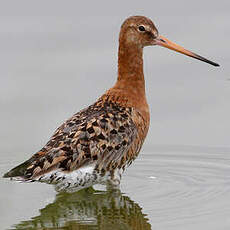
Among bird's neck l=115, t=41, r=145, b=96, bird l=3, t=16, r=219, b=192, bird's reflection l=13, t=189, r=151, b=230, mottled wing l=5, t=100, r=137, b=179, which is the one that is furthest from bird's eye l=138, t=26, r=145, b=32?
bird's reflection l=13, t=189, r=151, b=230

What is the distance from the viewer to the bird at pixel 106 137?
858cm

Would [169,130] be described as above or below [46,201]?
above

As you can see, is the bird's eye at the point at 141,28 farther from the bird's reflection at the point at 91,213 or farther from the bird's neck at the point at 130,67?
the bird's reflection at the point at 91,213

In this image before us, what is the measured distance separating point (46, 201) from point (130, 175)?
3.98ft

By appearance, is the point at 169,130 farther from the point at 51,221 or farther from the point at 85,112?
the point at 51,221

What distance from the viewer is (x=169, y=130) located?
34.6ft

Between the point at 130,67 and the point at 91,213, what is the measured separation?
75.7 inches

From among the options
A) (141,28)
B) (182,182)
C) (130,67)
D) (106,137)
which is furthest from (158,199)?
(141,28)

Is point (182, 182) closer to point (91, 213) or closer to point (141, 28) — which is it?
point (91, 213)

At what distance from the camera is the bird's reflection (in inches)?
325

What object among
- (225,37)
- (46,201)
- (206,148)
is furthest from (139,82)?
(225,37)

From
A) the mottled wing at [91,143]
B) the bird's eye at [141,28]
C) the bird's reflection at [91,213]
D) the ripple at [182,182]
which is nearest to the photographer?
the bird's reflection at [91,213]

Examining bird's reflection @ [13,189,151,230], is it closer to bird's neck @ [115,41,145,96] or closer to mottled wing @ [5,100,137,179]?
mottled wing @ [5,100,137,179]

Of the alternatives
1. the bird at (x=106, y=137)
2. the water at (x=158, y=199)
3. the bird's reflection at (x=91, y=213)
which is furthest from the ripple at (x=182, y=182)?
the bird at (x=106, y=137)
